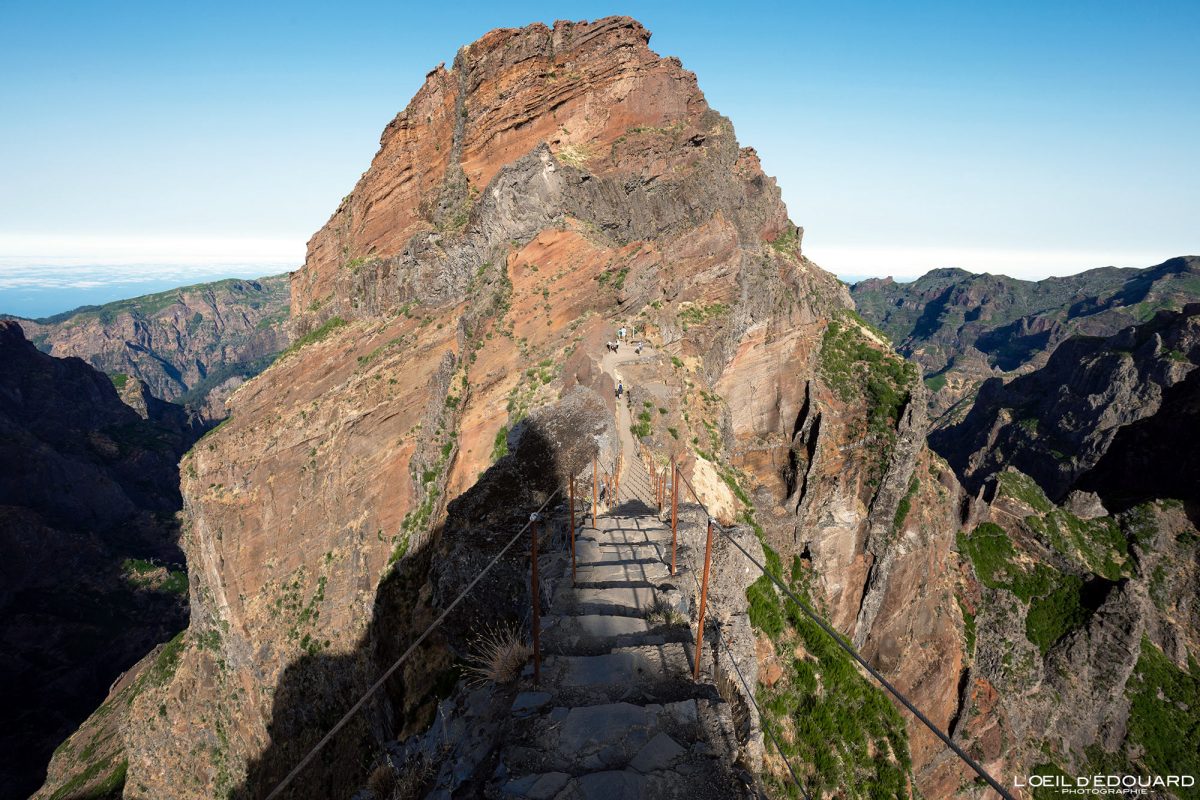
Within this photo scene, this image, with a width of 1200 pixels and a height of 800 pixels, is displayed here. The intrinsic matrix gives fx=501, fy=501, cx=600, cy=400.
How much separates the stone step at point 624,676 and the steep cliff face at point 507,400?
470 inches

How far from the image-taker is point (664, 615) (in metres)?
8.50

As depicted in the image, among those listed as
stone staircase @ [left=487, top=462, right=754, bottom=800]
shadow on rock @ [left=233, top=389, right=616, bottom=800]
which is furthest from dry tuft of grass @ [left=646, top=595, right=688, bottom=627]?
shadow on rock @ [left=233, top=389, right=616, bottom=800]

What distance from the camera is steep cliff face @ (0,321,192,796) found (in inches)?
2537

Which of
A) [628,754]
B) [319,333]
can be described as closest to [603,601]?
[628,754]

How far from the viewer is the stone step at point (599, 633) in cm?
787

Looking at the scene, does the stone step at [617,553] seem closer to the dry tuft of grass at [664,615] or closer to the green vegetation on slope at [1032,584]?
the dry tuft of grass at [664,615]

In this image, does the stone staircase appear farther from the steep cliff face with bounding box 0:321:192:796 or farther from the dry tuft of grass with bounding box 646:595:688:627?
the steep cliff face with bounding box 0:321:192:796

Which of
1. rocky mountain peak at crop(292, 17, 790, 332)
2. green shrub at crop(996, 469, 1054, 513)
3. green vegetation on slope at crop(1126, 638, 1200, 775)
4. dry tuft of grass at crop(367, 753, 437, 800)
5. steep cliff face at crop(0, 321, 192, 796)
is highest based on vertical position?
rocky mountain peak at crop(292, 17, 790, 332)

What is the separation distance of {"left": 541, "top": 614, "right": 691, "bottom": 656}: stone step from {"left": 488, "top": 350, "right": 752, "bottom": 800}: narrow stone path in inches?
0.7

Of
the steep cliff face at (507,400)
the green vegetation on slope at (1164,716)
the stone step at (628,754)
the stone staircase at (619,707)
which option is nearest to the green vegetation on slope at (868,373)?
the steep cliff face at (507,400)

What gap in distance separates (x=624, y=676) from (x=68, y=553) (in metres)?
116

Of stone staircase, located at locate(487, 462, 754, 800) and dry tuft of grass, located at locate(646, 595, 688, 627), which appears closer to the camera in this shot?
stone staircase, located at locate(487, 462, 754, 800)

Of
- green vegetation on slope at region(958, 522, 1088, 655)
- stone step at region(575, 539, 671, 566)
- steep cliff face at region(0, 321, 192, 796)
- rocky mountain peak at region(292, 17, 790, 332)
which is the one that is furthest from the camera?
steep cliff face at region(0, 321, 192, 796)

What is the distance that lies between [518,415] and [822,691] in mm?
16518
